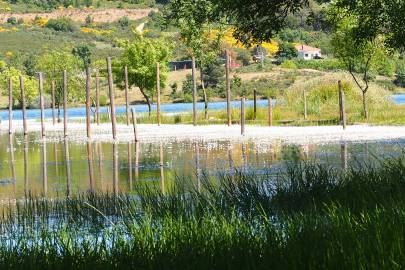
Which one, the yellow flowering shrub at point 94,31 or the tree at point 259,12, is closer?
the tree at point 259,12

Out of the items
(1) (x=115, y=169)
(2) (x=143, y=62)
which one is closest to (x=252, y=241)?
(1) (x=115, y=169)

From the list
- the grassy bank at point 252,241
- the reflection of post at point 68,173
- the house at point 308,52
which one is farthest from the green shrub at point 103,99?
the grassy bank at point 252,241

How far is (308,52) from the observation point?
130250 millimetres

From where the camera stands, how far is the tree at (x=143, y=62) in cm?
6386

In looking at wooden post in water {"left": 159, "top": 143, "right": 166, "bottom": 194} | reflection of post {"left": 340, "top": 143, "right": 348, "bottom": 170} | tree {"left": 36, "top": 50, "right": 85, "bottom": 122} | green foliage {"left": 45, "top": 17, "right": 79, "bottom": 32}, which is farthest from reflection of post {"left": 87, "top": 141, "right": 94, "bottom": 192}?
green foliage {"left": 45, "top": 17, "right": 79, "bottom": 32}

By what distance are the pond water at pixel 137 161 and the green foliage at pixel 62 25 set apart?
137068 mm

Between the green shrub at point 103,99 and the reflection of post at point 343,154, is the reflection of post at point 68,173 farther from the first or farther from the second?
the green shrub at point 103,99

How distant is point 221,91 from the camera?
319 ft

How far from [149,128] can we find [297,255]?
130 feet

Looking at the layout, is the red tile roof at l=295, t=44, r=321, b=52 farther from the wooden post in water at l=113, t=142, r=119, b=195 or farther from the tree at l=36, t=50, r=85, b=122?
the wooden post in water at l=113, t=142, r=119, b=195

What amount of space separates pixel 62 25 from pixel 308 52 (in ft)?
192

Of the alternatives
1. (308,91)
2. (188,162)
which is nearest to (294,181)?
(188,162)

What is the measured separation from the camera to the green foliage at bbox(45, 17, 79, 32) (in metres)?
170

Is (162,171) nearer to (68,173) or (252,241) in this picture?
(68,173)
